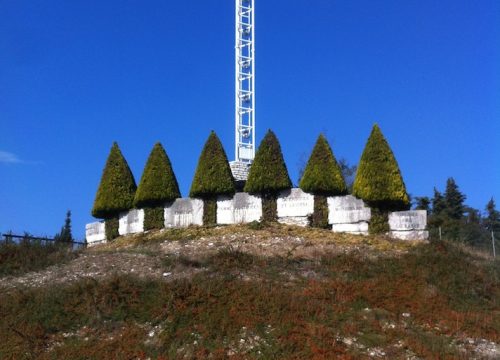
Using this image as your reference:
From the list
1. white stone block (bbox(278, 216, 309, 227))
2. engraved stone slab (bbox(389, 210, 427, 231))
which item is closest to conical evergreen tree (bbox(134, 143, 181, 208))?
white stone block (bbox(278, 216, 309, 227))

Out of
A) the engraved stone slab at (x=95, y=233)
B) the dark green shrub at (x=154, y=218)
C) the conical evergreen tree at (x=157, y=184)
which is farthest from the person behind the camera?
the engraved stone slab at (x=95, y=233)

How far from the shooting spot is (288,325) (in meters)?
11.4

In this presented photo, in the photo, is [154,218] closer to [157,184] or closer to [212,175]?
[157,184]

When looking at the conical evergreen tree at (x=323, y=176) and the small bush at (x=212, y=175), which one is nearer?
the conical evergreen tree at (x=323, y=176)

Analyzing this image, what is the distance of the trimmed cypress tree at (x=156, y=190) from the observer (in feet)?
69.2

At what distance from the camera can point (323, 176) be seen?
1972 cm

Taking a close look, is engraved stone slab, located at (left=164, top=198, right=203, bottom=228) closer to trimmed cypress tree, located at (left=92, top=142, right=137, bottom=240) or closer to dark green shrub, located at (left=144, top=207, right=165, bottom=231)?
dark green shrub, located at (left=144, top=207, right=165, bottom=231)

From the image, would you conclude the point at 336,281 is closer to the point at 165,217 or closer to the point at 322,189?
the point at 322,189

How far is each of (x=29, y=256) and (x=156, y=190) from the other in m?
5.53

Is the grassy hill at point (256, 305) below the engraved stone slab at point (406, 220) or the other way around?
below

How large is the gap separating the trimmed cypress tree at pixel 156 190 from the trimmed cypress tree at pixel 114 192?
2.79 feet

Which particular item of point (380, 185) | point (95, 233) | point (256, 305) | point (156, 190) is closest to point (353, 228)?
point (380, 185)

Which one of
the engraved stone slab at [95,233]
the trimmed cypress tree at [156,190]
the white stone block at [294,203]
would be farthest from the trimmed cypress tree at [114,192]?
the white stone block at [294,203]

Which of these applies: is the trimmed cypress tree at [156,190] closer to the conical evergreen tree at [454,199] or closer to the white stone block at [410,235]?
the white stone block at [410,235]
